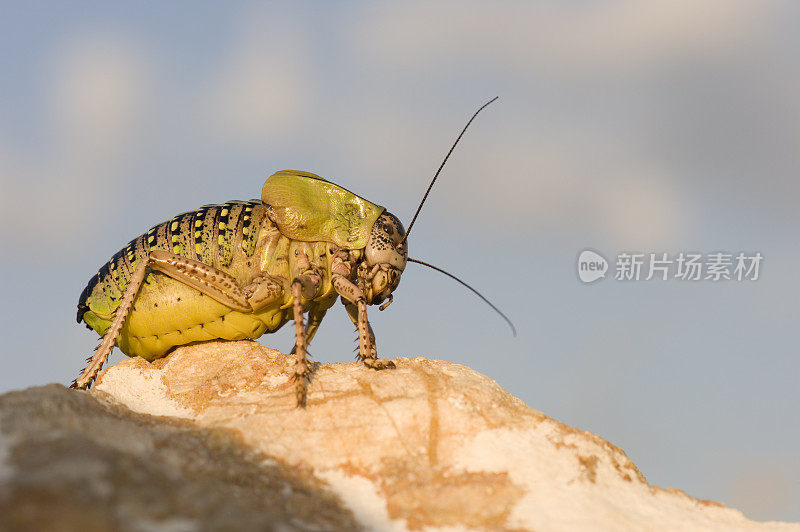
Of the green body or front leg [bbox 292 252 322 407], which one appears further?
the green body

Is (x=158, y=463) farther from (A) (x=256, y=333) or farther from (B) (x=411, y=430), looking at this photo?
(A) (x=256, y=333)

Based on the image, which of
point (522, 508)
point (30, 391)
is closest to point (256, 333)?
point (30, 391)

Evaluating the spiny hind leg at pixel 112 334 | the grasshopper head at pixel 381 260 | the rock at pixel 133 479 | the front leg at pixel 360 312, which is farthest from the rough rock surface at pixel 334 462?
the grasshopper head at pixel 381 260

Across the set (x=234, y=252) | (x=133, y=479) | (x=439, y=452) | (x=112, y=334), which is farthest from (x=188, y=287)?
(x=133, y=479)

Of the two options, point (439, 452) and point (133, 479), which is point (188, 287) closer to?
point (439, 452)

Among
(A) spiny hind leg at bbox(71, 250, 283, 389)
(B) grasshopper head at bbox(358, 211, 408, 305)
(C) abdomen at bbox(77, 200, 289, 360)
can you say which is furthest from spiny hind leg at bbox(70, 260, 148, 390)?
(B) grasshopper head at bbox(358, 211, 408, 305)

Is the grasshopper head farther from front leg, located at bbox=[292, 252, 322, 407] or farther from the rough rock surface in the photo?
the rough rock surface

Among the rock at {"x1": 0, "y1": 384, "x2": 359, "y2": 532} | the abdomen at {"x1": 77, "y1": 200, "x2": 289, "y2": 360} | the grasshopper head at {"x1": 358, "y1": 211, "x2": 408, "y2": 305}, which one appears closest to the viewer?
the rock at {"x1": 0, "y1": 384, "x2": 359, "y2": 532}
